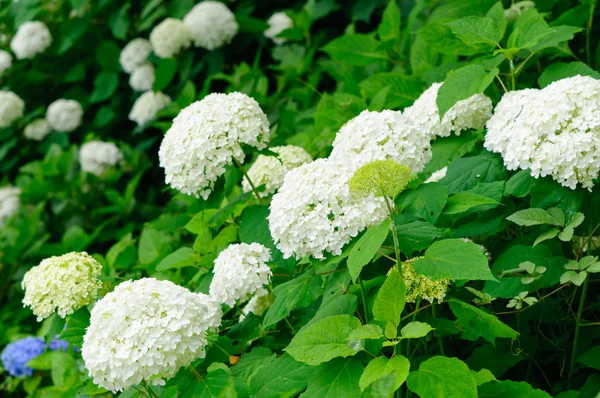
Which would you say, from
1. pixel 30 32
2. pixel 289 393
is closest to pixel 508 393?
pixel 289 393

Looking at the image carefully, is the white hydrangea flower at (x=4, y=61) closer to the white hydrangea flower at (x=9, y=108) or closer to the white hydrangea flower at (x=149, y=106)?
the white hydrangea flower at (x=9, y=108)

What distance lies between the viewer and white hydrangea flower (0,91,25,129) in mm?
5715

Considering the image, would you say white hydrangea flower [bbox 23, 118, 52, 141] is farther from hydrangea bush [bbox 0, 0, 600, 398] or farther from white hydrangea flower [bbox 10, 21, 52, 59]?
hydrangea bush [bbox 0, 0, 600, 398]

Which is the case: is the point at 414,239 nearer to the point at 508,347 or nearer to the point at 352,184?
the point at 352,184

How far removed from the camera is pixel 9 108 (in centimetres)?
575

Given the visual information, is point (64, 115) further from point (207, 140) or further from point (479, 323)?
point (479, 323)

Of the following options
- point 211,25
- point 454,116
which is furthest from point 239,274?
point 211,25

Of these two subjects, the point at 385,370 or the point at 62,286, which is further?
the point at 62,286

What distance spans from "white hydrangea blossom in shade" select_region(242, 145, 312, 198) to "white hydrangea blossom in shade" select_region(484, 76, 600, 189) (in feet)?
2.79

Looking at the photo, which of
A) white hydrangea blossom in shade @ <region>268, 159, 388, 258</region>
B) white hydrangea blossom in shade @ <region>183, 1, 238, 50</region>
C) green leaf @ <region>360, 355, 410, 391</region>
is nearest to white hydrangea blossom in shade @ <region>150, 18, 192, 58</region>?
white hydrangea blossom in shade @ <region>183, 1, 238, 50</region>

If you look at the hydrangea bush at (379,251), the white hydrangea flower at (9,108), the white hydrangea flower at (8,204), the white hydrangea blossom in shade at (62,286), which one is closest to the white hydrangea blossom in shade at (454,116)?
the hydrangea bush at (379,251)

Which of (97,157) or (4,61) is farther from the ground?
(4,61)

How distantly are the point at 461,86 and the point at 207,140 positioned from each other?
0.82m

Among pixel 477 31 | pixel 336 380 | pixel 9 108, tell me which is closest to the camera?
pixel 336 380
